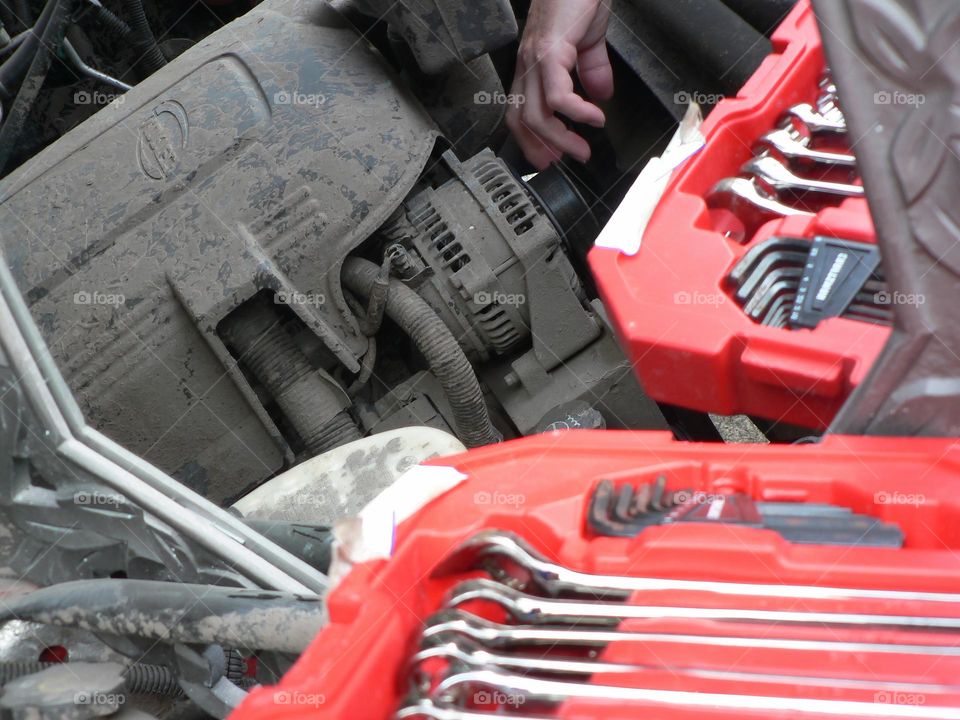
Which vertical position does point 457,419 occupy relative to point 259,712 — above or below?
below

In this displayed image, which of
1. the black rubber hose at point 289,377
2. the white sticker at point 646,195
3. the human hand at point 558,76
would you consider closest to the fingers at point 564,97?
the human hand at point 558,76

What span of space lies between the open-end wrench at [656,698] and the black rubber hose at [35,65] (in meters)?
1.34

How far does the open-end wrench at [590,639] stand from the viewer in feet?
1.94

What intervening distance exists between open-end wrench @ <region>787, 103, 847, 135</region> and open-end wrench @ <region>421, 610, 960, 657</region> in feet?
2.71

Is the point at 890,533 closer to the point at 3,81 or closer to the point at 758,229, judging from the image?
the point at 758,229

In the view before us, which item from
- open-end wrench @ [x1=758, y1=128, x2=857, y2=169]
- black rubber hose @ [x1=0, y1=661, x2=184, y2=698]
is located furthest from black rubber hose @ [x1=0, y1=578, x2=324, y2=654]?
open-end wrench @ [x1=758, y1=128, x2=857, y2=169]

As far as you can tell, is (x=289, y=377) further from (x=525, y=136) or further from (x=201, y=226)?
(x=525, y=136)

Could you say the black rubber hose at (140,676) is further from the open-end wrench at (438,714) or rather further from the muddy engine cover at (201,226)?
the muddy engine cover at (201,226)

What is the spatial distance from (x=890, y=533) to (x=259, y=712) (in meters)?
0.43

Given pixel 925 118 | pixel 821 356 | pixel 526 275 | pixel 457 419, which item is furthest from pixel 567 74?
pixel 925 118

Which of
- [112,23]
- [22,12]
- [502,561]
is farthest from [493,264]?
[22,12]

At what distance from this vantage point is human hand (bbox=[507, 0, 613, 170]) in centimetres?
146

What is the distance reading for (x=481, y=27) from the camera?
1.39 m

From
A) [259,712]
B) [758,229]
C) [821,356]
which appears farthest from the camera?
[758,229]
